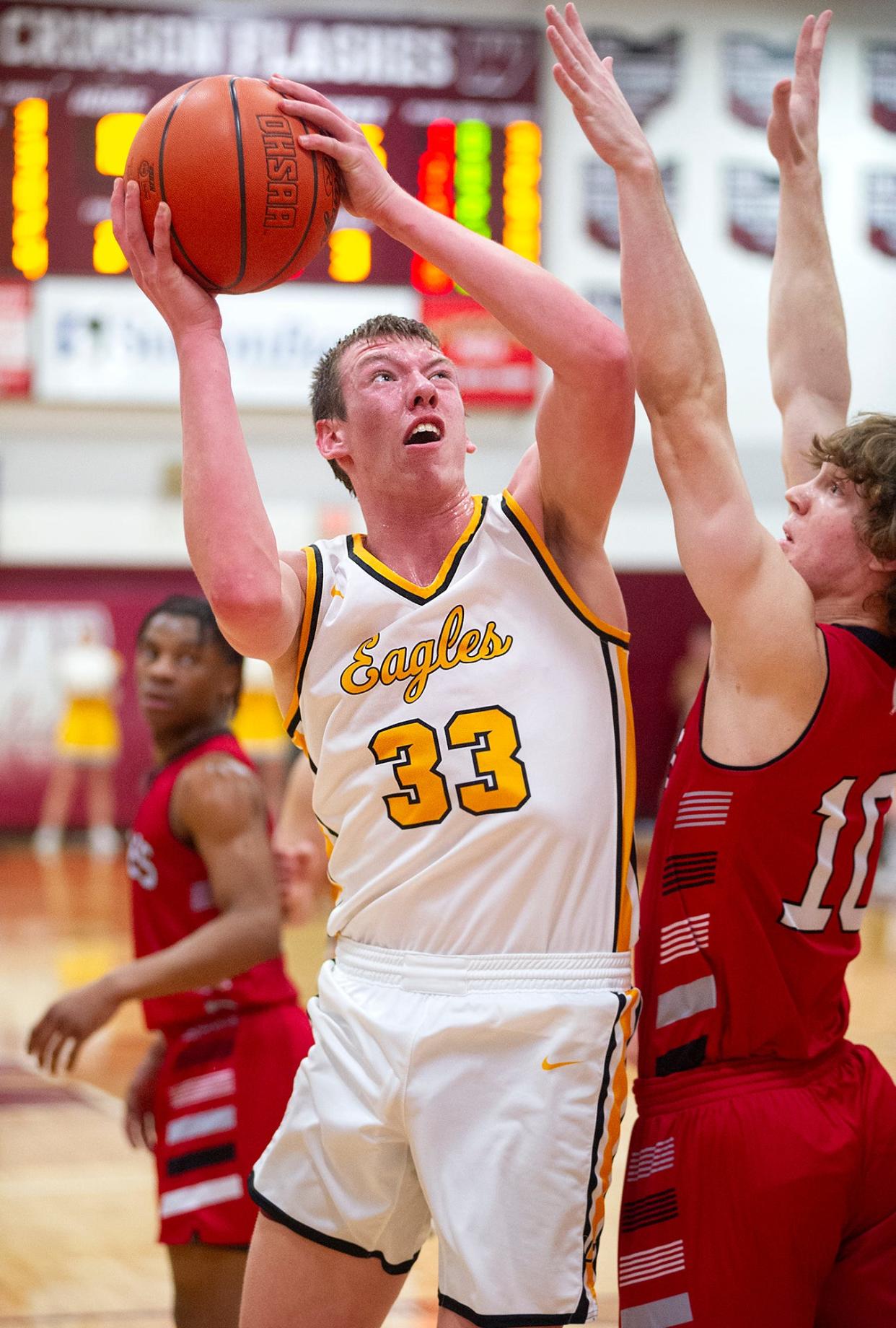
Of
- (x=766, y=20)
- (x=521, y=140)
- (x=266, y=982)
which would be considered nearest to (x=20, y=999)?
(x=266, y=982)

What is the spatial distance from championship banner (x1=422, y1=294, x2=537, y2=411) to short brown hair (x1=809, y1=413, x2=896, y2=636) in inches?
409

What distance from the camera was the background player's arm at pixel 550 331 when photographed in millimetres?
2305

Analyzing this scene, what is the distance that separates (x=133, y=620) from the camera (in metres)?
13.9

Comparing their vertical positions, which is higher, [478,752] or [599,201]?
[599,201]

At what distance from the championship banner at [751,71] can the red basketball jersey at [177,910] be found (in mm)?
11997

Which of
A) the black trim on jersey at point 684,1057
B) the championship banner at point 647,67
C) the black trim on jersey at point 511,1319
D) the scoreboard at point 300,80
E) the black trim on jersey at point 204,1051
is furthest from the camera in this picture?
the championship banner at point 647,67

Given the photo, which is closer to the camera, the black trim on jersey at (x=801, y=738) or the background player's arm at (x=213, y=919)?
the black trim on jersey at (x=801, y=738)

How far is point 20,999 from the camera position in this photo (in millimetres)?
7934

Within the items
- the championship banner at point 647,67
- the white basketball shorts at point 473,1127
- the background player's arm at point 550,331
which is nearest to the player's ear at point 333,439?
the background player's arm at point 550,331

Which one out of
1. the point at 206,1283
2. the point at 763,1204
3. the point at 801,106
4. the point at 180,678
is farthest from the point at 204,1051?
the point at 801,106

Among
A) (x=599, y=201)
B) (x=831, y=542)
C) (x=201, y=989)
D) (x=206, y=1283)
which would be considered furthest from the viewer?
(x=599, y=201)

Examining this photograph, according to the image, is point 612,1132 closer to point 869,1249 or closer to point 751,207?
point 869,1249

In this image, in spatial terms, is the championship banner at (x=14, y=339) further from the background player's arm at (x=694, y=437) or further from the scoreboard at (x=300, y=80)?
the background player's arm at (x=694, y=437)

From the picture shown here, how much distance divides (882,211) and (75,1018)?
1295 cm
